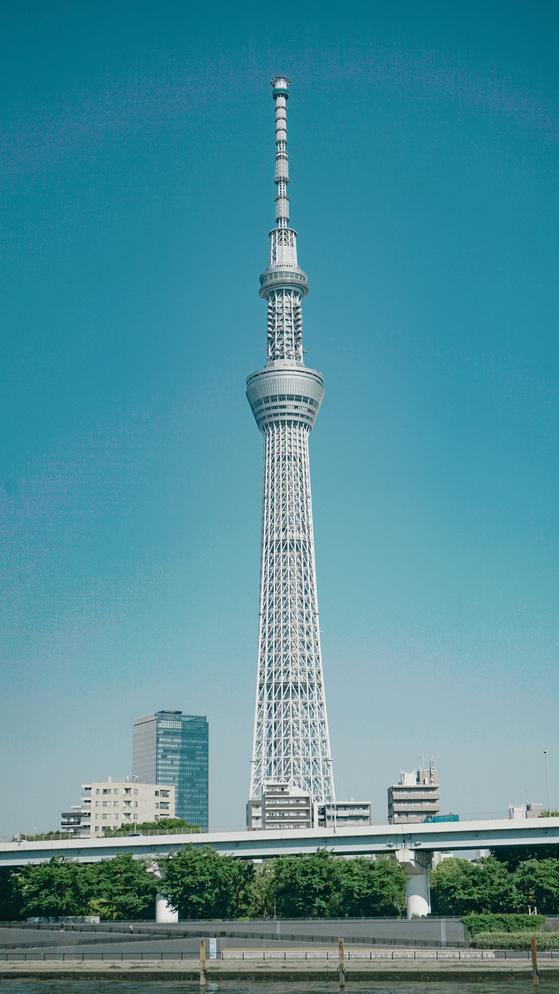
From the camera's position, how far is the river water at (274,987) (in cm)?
7975

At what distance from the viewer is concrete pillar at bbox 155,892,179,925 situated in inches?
4754

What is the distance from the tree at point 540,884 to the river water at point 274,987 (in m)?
30.8

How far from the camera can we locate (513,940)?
310 feet

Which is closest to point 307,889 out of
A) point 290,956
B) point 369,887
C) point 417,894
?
point 369,887

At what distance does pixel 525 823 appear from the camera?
120 metres

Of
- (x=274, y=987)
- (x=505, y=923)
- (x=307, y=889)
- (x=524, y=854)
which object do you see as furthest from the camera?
(x=524, y=854)

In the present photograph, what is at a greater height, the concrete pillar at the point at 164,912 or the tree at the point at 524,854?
the tree at the point at 524,854

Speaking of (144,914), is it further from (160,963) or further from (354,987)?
(354,987)

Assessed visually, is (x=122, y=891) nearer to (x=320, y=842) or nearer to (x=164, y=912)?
(x=164, y=912)

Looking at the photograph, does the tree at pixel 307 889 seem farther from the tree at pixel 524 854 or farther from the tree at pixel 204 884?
the tree at pixel 524 854

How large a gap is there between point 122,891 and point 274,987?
143 ft

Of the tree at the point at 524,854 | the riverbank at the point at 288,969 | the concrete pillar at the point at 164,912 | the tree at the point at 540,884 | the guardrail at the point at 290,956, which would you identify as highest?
the tree at the point at 524,854

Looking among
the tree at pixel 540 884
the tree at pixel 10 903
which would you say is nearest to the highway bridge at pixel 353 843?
the tree at pixel 10 903

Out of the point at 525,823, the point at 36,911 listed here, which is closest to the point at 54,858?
the point at 36,911
